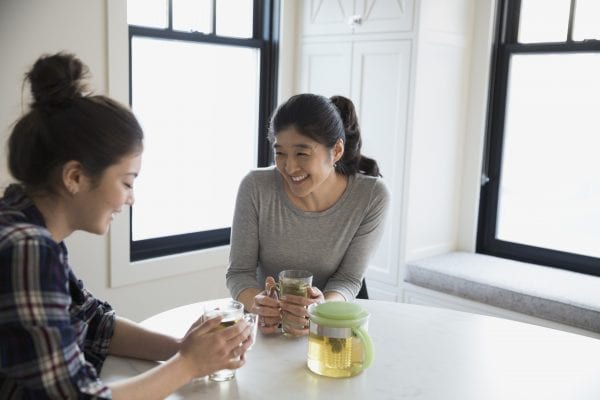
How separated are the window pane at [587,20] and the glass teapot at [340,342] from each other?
2.25m

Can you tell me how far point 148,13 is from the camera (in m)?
2.80

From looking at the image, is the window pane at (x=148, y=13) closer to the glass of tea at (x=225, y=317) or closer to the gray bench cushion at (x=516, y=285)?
the gray bench cushion at (x=516, y=285)

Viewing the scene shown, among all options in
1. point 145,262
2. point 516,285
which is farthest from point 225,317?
point 516,285

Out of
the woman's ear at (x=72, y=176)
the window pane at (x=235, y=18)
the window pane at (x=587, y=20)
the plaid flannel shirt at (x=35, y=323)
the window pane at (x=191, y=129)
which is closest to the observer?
the plaid flannel shirt at (x=35, y=323)

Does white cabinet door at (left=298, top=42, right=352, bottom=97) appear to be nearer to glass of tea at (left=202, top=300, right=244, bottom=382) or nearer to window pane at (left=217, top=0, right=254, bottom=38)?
window pane at (left=217, top=0, right=254, bottom=38)

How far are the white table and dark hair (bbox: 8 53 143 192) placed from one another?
45cm

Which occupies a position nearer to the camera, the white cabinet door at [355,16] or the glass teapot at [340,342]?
the glass teapot at [340,342]

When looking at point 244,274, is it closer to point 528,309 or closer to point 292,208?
point 292,208

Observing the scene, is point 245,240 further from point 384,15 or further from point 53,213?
point 384,15

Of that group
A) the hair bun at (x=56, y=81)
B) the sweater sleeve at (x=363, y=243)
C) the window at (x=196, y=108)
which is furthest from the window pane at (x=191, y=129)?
the hair bun at (x=56, y=81)

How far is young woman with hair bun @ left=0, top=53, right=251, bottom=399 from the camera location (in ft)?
2.89

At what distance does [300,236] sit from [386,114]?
142cm

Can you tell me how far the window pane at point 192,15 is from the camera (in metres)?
2.93

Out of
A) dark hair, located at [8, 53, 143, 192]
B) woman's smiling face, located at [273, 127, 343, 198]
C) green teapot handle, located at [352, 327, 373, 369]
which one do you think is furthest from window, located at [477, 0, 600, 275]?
dark hair, located at [8, 53, 143, 192]
